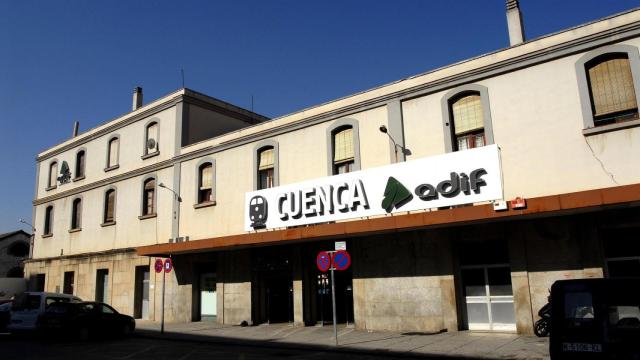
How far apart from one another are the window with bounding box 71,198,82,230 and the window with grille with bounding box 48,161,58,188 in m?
3.94

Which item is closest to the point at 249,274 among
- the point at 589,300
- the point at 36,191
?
the point at 589,300

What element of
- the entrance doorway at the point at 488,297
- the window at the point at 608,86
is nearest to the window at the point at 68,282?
the entrance doorway at the point at 488,297

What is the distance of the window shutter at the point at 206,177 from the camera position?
78.3ft

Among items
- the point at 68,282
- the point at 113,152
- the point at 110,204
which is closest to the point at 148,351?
the point at 110,204

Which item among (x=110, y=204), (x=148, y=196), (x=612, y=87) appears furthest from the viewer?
(x=110, y=204)

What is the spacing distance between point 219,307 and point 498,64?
14.6m

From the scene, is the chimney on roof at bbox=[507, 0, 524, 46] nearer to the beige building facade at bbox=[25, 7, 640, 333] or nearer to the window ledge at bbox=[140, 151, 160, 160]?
the beige building facade at bbox=[25, 7, 640, 333]

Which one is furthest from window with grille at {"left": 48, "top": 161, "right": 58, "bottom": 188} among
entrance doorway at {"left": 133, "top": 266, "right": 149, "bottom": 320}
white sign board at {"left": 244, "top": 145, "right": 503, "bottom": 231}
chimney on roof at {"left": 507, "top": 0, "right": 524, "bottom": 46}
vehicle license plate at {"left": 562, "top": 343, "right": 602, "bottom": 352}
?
vehicle license plate at {"left": 562, "top": 343, "right": 602, "bottom": 352}

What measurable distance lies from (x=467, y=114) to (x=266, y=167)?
8760 millimetres

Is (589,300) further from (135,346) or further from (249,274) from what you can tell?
(249,274)

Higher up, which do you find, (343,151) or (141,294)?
(343,151)

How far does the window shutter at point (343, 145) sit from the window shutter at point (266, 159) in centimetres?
323

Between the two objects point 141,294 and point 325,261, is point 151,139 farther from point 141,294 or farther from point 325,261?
point 325,261

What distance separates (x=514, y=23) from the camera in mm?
17969
